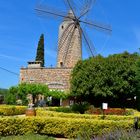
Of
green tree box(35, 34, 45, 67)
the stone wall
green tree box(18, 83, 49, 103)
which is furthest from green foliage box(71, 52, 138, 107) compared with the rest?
green tree box(35, 34, 45, 67)

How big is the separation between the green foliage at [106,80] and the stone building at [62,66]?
6009 mm

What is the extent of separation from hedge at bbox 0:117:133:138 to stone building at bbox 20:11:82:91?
96.4 feet

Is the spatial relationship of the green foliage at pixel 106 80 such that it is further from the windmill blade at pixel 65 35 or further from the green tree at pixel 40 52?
the green tree at pixel 40 52

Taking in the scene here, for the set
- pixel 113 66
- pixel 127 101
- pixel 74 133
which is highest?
pixel 113 66

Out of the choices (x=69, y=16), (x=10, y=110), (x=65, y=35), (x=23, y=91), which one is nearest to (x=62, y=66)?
(x=65, y=35)

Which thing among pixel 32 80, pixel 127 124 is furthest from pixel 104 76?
pixel 127 124

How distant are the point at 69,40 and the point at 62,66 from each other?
570 cm

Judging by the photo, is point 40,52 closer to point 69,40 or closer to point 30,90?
point 69,40

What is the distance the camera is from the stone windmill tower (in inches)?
1901

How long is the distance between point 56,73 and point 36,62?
13.0 feet

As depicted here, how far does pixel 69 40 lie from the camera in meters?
48.8

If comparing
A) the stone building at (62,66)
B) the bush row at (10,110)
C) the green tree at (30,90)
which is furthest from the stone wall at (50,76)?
the bush row at (10,110)

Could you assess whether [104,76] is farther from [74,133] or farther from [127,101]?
[74,133]

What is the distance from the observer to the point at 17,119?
717 inches
